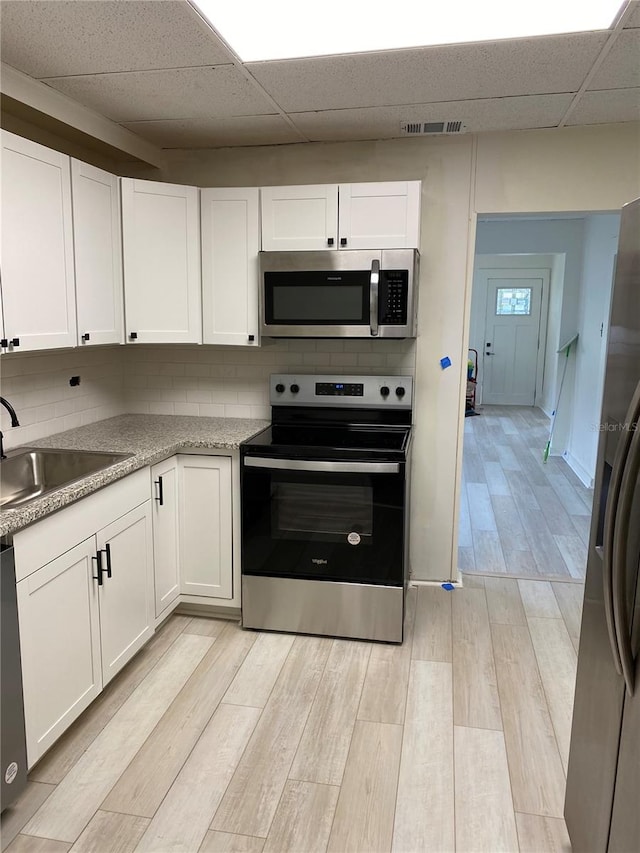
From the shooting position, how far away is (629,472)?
130cm

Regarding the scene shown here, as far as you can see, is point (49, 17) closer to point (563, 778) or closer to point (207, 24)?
point (207, 24)

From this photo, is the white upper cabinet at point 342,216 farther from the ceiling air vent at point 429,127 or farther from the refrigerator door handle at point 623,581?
the refrigerator door handle at point 623,581

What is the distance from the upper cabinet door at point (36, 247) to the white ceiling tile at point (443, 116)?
1115 mm

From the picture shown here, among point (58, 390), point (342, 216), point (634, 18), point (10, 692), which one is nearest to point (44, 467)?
point (58, 390)

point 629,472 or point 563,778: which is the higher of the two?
point 629,472

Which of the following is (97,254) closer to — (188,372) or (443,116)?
(188,372)

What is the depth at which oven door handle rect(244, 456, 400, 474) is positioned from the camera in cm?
273

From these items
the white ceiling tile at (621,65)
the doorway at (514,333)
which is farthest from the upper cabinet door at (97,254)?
the doorway at (514,333)

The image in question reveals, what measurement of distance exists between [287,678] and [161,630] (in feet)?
2.38

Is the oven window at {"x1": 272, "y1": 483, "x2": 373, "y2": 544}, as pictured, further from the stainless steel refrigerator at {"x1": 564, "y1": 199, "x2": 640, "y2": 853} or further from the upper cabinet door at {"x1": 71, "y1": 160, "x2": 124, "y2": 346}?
the stainless steel refrigerator at {"x1": 564, "y1": 199, "x2": 640, "y2": 853}

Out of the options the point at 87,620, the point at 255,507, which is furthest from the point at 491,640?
the point at 87,620

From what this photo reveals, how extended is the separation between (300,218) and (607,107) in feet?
4.69

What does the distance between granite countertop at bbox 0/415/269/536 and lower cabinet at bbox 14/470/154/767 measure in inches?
2.5

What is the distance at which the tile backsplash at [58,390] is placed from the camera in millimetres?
2680
